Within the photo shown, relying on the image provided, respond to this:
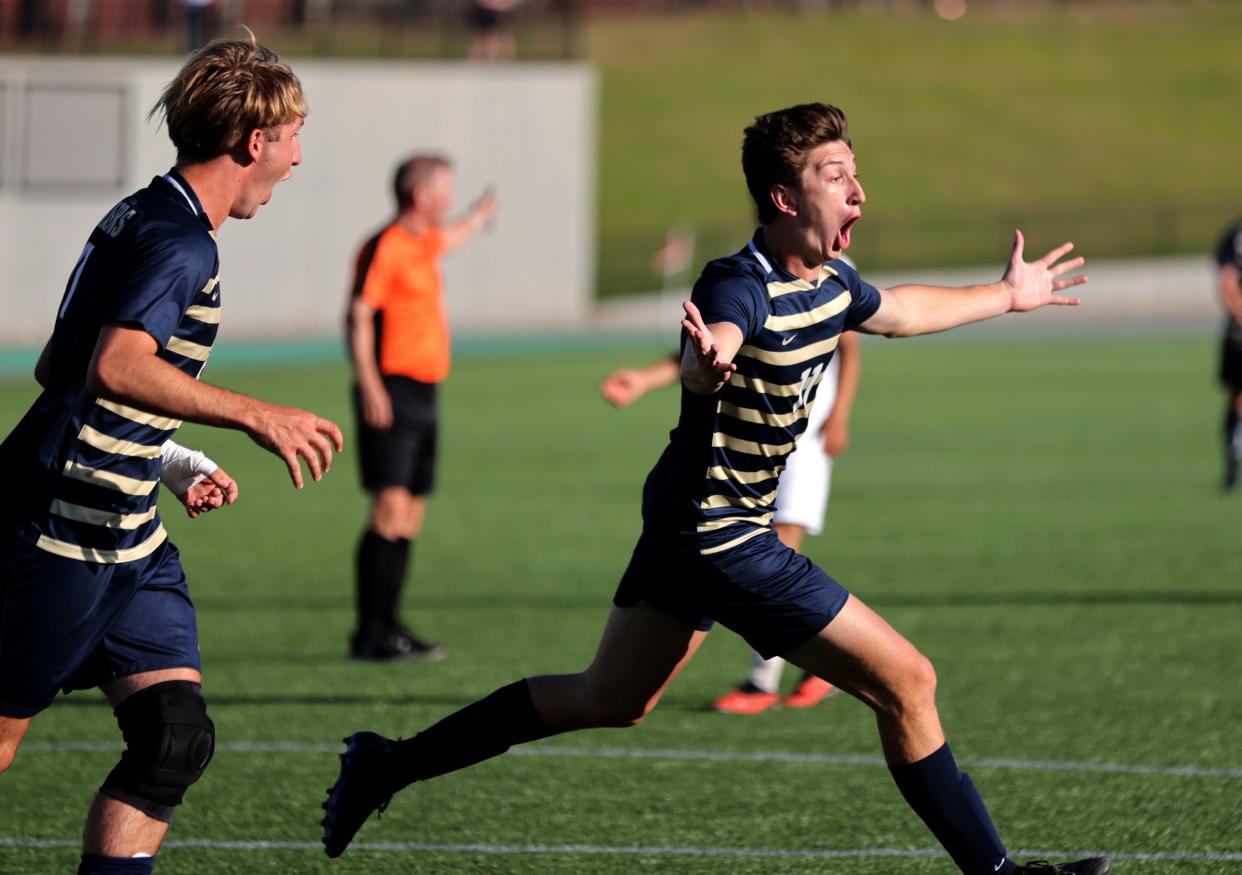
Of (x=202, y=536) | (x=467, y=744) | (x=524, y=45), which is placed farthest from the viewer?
(x=524, y=45)

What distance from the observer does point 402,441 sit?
8906mm

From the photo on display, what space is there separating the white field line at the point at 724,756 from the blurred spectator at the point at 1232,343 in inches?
327

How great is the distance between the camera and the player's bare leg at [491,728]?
16.8ft

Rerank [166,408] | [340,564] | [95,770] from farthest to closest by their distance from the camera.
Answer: [340,564]
[95,770]
[166,408]

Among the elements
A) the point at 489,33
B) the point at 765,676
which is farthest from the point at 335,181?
the point at 765,676

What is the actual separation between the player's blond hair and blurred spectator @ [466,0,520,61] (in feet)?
105

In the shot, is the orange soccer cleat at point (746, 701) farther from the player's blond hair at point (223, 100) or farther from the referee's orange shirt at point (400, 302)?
the player's blond hair at point (223, 100)

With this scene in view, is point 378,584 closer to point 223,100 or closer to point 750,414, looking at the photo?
point 750,414

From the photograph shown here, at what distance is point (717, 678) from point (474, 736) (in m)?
3.27

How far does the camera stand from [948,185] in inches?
2111

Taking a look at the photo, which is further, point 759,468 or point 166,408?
point 759,468

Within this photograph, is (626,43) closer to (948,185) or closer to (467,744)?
(948,185)

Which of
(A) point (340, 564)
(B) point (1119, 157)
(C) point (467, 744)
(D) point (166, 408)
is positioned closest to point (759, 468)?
(C) point (467, 744)

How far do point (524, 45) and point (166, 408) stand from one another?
1318 inches
